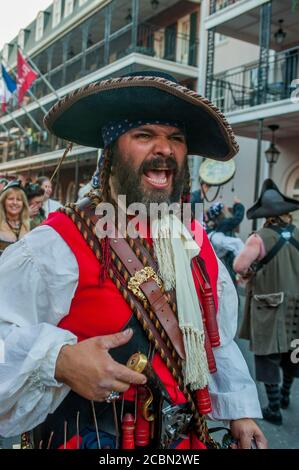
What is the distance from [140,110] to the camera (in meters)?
1.68

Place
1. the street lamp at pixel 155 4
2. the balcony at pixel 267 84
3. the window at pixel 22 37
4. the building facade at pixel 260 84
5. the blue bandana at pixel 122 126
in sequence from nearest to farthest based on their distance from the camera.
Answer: the blue bandana at pixel 122 126
the building facade at pixel 260 84
the balcony at pixel 267 84
the street lamp at pixel 155 4
the window at pixel 22 37

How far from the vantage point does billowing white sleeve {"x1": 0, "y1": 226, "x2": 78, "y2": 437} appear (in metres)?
1.33

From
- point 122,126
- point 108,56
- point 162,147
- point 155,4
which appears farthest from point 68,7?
point 162,147

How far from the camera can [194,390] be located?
158cm

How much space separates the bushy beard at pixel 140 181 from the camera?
1647 millimetres

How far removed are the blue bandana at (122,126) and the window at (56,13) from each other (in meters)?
28.2

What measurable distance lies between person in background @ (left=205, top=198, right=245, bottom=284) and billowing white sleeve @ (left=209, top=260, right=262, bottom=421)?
3.81m

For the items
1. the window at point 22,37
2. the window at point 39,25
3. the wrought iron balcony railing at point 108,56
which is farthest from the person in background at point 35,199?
the window at point 22,37

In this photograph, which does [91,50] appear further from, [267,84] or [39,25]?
[39,25]

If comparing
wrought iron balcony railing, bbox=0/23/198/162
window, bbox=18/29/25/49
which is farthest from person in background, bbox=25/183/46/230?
window, bbox=18/29/25/49

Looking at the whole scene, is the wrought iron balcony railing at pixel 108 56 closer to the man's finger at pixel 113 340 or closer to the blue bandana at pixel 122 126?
the blue bandana at pixel 122 126

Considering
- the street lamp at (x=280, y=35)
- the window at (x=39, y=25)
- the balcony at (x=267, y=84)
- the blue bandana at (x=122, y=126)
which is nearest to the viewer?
→ the blue bandana at (x=122, y=126)

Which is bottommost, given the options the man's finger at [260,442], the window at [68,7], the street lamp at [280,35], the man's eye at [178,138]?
the man's finger at [260,442]

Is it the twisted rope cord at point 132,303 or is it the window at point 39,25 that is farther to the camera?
the window at point 39,25
